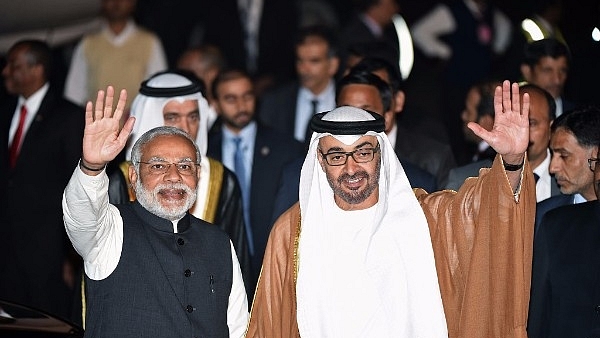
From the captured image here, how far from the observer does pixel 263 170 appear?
887 cm

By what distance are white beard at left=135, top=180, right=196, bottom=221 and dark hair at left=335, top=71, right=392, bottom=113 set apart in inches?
77.2

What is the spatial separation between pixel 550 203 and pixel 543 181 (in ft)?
1.64

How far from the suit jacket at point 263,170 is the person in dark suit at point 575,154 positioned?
199 cm

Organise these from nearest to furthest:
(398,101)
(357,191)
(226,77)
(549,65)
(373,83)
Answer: (357,191)
(373,83)
(398,101)
(549,65)
(226,77)

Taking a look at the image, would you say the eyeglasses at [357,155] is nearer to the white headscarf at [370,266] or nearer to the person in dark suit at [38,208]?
the white headscarf at [370,266]

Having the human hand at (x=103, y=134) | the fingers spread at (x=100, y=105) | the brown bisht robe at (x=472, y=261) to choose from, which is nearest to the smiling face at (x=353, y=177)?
the brown bisht robe at (x=472, y=261)

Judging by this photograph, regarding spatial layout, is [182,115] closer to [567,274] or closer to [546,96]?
[546,96]

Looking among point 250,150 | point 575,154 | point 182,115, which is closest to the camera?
point 575,154

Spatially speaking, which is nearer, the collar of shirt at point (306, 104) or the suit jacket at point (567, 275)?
the suit jacket at point (567, 275)

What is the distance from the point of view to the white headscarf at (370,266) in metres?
6.34

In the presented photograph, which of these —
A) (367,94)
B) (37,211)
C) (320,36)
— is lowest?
(37,211)

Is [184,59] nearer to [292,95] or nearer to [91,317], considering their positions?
[292,95]

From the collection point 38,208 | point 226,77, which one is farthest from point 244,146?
point 38,208

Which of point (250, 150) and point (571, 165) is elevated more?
point (250, 150)
